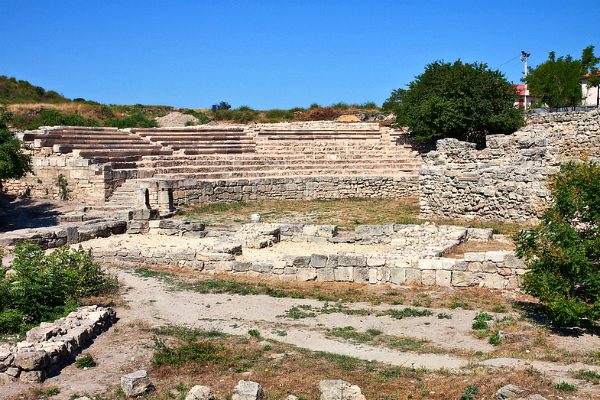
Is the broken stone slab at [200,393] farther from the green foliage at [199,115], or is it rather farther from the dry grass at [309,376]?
the green foliage at [199,115]

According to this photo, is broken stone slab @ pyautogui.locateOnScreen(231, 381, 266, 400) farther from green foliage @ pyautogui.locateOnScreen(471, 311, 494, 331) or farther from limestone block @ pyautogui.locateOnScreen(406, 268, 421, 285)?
limestone block @ pyautogui.locateOnScreen(406, 268, 421, 285)

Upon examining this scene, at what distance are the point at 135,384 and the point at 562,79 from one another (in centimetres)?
3753

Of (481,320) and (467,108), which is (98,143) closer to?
(467,108)

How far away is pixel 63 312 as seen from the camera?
10.7m

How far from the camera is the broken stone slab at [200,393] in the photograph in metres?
7.23

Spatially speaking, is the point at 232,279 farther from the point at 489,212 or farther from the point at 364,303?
the point at 489,212

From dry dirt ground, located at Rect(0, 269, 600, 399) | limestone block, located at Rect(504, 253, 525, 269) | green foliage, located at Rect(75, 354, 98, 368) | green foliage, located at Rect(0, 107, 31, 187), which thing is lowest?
dry dirt ground, located at Rect(0, 269, 600, 399)

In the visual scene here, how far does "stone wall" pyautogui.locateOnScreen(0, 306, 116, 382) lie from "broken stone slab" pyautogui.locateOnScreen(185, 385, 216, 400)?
7.04 ft

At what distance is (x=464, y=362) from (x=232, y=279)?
682 cm

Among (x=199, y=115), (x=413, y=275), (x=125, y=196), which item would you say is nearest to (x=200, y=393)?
(x=413, y=275)

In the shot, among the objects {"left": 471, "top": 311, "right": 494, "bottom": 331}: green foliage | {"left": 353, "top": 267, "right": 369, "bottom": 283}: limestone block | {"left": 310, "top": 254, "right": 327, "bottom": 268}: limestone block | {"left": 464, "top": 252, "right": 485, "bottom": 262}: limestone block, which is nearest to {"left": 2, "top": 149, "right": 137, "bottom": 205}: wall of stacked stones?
{"left": 310, "top": 254, "right": 327, "bottom": 268}: limestone block

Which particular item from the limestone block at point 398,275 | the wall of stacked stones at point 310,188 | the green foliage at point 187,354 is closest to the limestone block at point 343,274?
the limestone block at point 398,275

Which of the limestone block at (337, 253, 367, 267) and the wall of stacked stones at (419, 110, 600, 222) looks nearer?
the limestone block at (337, 253, 367, 267)

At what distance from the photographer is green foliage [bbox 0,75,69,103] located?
48.2 m
